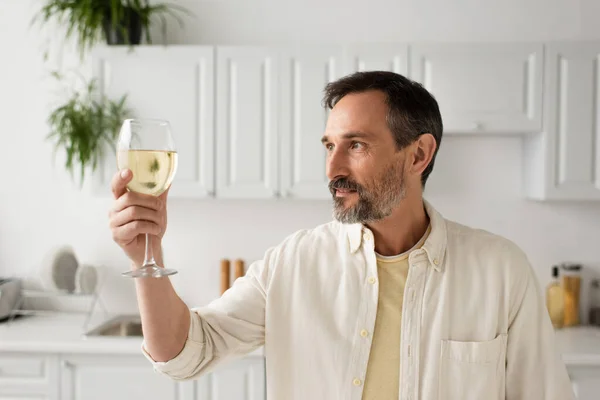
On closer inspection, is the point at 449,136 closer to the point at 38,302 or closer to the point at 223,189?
the point at 223,189

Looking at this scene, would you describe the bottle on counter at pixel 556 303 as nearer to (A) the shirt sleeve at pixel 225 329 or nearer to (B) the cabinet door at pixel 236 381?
(B) the cabinet door at pixel 236 381

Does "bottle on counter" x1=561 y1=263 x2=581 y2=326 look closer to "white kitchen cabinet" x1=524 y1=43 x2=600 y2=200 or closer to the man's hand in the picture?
"white kitchen cabinet" x1=524 y1=43 x2=600 y2=200

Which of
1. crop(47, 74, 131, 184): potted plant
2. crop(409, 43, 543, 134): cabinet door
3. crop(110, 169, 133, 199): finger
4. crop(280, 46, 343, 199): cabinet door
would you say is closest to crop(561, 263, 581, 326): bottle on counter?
crop(409, 43, 543, 134): cabinet door

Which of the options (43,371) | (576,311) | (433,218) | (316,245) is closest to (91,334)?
(43,371)

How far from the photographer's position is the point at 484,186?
10.9ft

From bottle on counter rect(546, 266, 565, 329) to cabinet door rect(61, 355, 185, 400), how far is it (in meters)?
1.84

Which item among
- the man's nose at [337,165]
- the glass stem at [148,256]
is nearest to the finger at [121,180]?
the glass stem at [148,256]

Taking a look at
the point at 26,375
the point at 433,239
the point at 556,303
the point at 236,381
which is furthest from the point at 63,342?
the point at 556,303

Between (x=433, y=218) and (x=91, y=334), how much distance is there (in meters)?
1.94

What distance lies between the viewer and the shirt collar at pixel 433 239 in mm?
1482

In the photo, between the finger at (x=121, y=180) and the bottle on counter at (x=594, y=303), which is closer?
the finger at (x=121, y=180)

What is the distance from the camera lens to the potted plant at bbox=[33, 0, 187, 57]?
3.04 metres

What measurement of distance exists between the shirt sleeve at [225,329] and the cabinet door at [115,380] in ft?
4.33

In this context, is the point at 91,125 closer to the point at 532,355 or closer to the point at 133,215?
the point at 133,215
